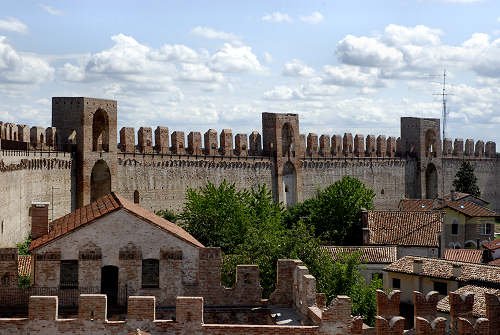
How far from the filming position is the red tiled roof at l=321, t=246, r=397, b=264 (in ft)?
117

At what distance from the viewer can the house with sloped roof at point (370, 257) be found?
115 feet

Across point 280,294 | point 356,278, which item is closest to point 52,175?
point 356,278

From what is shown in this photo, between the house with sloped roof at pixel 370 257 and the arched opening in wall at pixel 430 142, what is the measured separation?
2823 cm

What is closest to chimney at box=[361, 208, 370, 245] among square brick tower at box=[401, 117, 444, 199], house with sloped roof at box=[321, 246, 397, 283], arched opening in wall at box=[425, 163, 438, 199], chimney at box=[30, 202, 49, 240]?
house with sloped roof at box=[321, 246, 397, 283]

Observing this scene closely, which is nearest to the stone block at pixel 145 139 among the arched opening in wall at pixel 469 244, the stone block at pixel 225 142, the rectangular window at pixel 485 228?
the stone block at pixel 225 142

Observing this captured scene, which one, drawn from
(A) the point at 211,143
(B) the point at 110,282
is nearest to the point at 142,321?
(B) the point at 110,282

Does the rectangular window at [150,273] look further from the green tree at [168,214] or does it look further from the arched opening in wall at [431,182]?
the arched opening in wall at [431,182]

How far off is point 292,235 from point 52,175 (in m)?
10.4

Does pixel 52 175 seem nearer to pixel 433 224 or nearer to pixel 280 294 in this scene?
pixel 433 224

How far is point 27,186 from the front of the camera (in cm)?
3216

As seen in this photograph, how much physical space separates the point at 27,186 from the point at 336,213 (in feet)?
66.3

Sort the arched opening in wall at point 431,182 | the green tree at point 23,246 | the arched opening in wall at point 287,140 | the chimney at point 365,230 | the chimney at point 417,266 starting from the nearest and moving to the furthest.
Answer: the green tree at point 23,246
the chimney at point 417,266
the chimney at point 365,230
the arched opening in wall at point 287,140
the arched opening in wall at point 431,182

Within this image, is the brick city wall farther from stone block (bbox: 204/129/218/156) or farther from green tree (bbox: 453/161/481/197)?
green tree (bbox: 453/161/481/197)

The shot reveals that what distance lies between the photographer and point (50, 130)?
36.2 m
